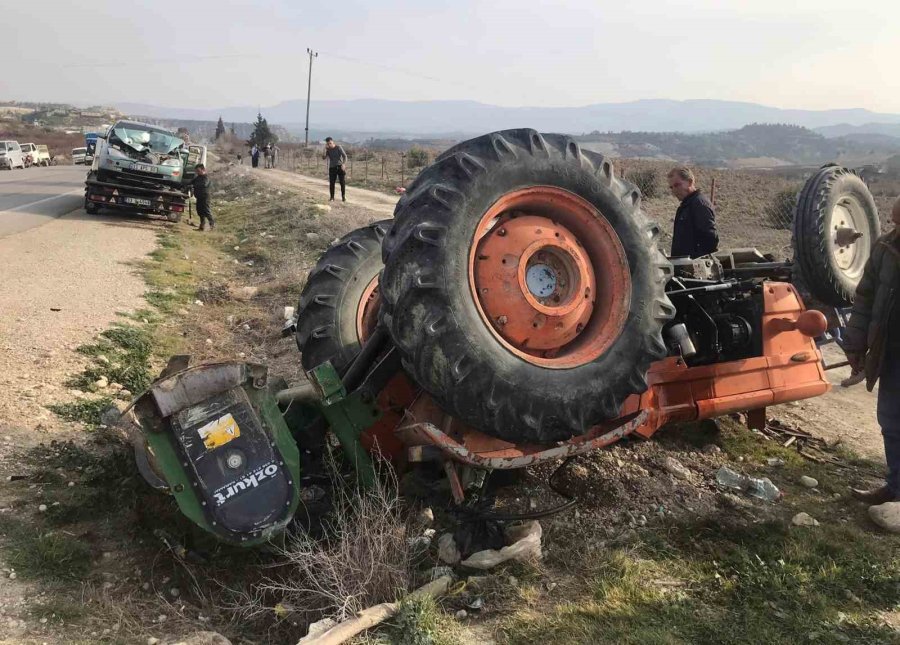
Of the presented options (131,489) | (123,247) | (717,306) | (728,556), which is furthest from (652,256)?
(123,247)

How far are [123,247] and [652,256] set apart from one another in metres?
10.9

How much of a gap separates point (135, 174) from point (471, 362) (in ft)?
47.6

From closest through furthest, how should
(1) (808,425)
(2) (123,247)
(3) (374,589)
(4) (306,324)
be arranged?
(3) (374,589) < (4) (306,324) < (1) (808,425) < (2) (123,247)

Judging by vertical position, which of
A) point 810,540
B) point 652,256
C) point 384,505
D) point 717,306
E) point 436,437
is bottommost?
point 810,540

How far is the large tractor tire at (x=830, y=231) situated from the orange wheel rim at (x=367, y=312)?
2989mm

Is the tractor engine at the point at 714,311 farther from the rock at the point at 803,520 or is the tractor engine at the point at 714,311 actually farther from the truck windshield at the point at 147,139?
the truck windshield at the point at 147,139

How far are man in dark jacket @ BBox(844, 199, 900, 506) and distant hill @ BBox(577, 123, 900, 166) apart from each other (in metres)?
83.8

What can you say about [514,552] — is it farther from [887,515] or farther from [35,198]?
[35,198]

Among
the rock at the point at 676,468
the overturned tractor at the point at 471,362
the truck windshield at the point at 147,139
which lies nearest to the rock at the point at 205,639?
the overturned tractor at the point at 471,362

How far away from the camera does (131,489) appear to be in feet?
12.3

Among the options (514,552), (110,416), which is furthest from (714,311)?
(110,416)

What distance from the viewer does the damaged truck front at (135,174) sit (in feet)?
48.3

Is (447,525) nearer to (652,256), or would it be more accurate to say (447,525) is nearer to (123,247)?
(652,256)

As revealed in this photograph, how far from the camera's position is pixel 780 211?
16.8m
